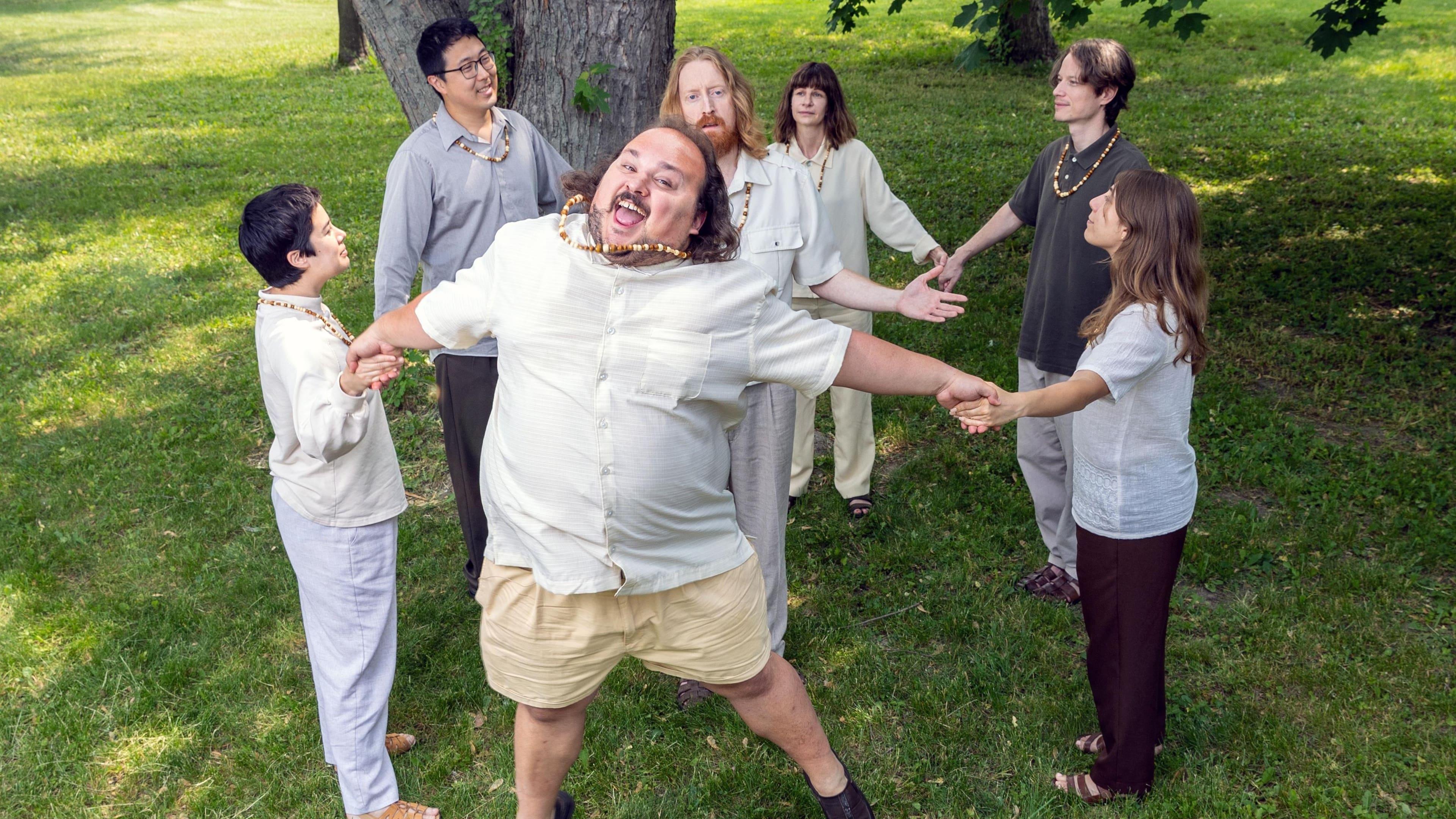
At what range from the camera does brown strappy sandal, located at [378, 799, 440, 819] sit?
133 inches

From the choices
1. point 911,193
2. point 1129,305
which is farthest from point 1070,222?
point 911,193

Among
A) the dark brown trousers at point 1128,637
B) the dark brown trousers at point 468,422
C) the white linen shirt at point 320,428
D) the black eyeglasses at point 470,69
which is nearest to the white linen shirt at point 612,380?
the white linen shirt at point 320,428

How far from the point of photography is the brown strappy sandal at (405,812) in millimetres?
3377

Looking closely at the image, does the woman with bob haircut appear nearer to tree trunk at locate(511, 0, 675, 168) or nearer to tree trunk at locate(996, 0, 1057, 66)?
tree trunk at locate(511, 0, 675, 168)

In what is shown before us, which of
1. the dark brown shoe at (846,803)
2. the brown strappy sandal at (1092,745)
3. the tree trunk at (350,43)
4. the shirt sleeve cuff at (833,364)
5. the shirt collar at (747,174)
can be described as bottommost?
the tree trunk at (350,43)

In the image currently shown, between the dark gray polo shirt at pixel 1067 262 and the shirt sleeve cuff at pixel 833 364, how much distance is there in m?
1.65

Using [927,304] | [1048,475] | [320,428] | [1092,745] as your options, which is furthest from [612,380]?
[1048,475]

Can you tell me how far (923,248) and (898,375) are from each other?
2.32 metres

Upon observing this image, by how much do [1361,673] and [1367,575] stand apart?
741 millimetres

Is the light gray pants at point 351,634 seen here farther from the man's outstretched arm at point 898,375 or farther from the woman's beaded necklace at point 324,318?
the man's outstretched arm at point 898,375

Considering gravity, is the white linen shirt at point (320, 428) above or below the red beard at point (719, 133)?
below

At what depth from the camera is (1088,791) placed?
3.36 metres

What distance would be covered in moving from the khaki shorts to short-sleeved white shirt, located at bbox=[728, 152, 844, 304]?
117 cm

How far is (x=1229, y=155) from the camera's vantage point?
427 inches
